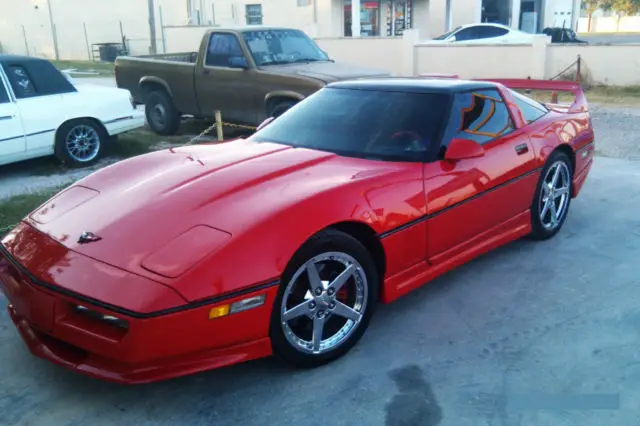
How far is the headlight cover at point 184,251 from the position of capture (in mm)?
2741

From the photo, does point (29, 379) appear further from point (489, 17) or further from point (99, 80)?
point (489, 17)

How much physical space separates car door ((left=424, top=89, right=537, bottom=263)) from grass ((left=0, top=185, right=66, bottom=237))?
3.74 m

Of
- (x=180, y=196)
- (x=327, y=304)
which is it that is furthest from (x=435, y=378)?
(x=180, y=196)

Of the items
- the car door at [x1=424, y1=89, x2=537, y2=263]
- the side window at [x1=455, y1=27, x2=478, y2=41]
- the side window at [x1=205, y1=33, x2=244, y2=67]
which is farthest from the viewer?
the side window at [x1=455, y1=27, x2=478, y2=41]

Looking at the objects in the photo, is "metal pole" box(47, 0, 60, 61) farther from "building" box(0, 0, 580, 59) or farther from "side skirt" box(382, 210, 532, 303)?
"side skirt" box(382, 210, 532, 303)

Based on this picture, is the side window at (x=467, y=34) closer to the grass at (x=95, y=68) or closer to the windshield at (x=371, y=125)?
the grass at (x=95, y=68)

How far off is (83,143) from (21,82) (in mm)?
1019

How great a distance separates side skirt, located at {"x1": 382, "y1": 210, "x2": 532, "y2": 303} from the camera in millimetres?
3514

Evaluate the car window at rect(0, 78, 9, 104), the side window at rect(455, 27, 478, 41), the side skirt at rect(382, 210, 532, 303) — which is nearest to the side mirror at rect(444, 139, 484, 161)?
the side skirt at rect(382, 210, 532, 303)

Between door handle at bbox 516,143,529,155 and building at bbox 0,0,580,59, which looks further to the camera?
building at bbox 0,0,580,59

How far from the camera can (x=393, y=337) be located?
11.5 ft

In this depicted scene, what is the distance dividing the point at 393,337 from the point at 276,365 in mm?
712

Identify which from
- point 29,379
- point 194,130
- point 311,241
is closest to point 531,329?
point 311,241

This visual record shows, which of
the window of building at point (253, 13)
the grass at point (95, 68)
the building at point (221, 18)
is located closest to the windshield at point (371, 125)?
the grass at point (95, 68)
